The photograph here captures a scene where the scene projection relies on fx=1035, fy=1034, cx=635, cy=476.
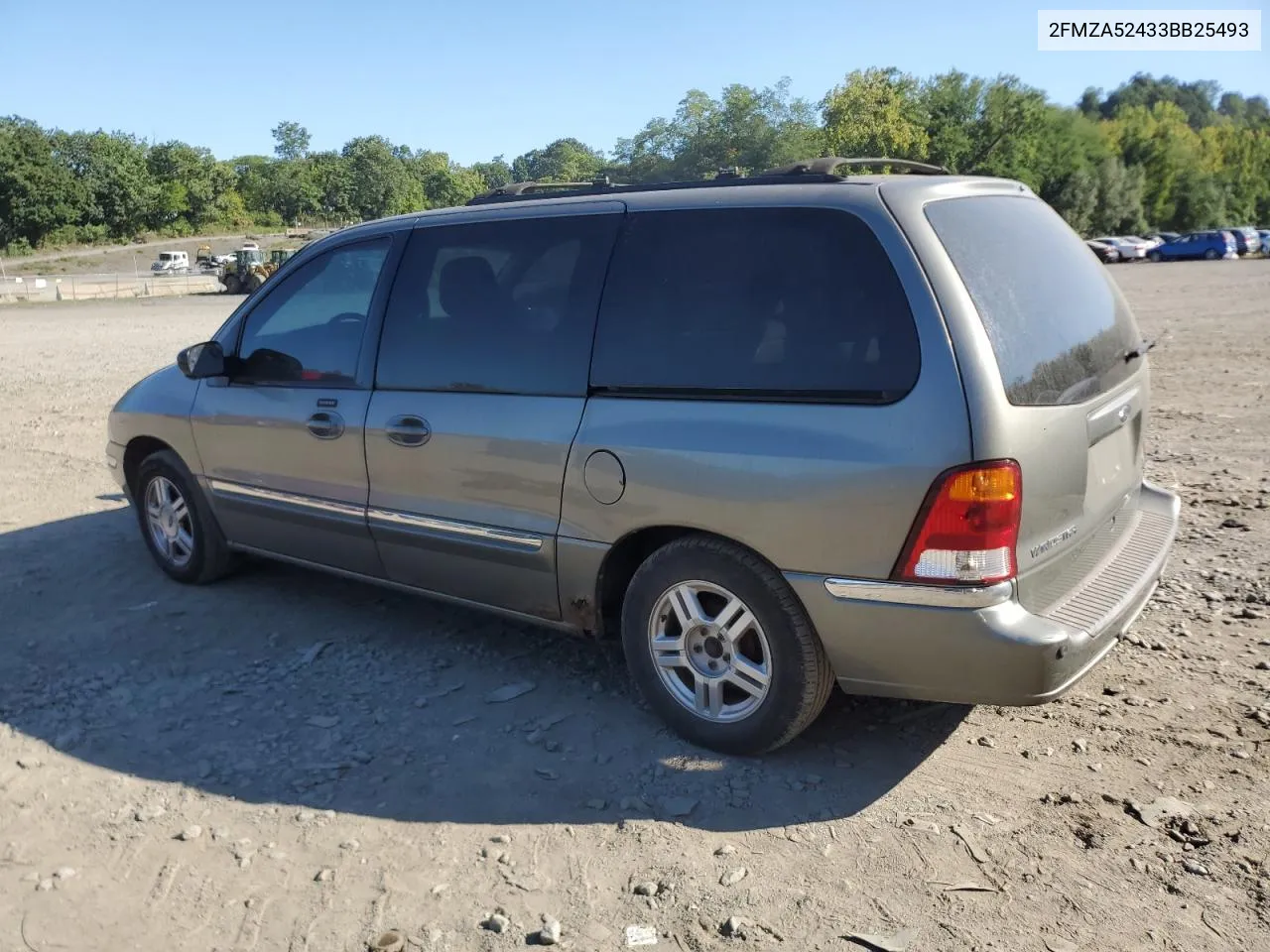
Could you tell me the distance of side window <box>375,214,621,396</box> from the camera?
12.9ft

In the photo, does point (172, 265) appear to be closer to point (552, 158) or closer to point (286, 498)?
point (286, 498)

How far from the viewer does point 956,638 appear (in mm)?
3121

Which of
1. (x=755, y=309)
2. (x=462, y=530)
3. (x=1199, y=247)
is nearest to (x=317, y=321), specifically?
(x=462, y=530)

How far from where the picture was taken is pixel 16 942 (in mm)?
2854

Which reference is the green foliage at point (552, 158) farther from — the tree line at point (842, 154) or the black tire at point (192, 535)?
the black tire at point (192, 535)

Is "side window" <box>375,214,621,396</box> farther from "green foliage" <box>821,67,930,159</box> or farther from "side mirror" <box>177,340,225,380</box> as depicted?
"green foliage" <box>821,67,930,159</box>

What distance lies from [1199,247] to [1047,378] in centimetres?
5835

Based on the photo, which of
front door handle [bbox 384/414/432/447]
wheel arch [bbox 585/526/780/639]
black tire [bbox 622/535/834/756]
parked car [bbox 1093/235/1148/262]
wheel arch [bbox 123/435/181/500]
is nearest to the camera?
black tire [bbox 622/535/834/756]

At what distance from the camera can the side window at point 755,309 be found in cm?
323

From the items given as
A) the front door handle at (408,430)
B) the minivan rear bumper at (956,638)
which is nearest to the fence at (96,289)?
the front door handle at (408,430)

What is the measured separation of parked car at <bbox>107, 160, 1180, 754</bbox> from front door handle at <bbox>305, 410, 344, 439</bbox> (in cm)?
1

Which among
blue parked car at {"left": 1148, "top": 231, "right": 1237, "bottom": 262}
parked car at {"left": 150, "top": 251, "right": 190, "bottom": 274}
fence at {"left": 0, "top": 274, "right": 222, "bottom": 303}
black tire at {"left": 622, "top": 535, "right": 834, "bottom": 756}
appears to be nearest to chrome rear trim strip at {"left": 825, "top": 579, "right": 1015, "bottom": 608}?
black tire at {"left": 622, "top": 535, "right": 834, "bottom": 756}

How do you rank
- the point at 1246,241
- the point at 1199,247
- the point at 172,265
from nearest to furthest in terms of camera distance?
the point at 1199,247
the point at 1246,241
the point at 172,265

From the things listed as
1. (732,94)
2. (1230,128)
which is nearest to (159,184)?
(732,94)
